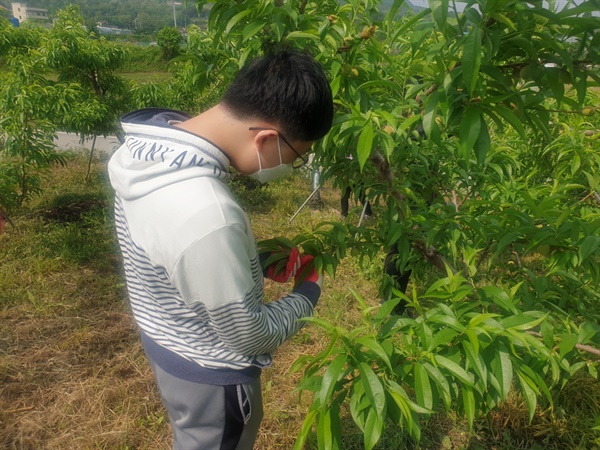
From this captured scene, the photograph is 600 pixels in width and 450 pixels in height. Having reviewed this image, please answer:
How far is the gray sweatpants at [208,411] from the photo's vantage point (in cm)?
125

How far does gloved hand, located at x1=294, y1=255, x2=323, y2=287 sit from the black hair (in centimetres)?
46

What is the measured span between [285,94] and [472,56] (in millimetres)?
379

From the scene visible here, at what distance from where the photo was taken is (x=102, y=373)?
283 centimetres

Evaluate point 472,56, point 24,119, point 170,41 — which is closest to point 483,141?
point 472,56

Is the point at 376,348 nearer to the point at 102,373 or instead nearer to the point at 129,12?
the point at 102,373

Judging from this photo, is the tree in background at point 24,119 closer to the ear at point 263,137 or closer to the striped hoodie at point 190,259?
the striped hoodie at point 190,259

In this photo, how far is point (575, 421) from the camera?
7.96 feet

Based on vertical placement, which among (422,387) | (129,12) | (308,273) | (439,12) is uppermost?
(439,12)

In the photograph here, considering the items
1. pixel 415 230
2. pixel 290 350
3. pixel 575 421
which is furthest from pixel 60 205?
pixel 575 421

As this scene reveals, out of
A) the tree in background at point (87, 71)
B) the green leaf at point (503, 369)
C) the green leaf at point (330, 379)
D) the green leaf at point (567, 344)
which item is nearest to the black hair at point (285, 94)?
the green leaf at point (330, 379)

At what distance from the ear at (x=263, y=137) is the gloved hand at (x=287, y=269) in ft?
1.27

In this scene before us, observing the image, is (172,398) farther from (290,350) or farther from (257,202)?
(257,202)

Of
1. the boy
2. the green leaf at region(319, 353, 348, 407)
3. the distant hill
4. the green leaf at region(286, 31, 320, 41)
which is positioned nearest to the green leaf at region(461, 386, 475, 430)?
the green leaf at region(319, 353, 348, 407)

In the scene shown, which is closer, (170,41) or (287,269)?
(287,269)
